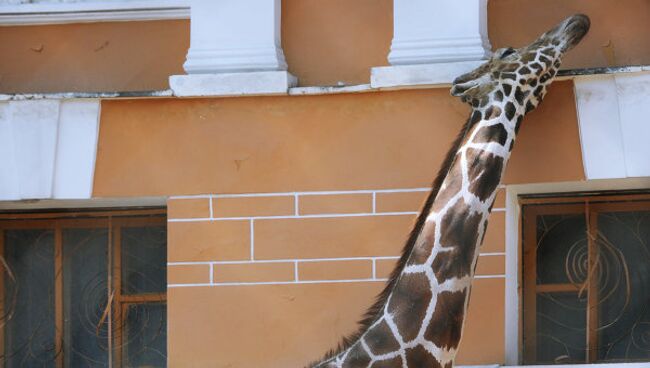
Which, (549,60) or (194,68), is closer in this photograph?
(549,60)

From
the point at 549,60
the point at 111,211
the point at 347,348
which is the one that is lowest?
the point at 347,348

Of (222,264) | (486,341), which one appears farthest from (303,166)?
Result: (486,341)

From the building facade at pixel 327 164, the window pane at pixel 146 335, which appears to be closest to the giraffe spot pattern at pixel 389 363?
the building facade at pixel 327 164

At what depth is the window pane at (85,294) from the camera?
33.7 ft

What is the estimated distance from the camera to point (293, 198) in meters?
9.76

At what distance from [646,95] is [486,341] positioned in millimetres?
1469

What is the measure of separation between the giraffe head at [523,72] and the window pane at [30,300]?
2.59 meters

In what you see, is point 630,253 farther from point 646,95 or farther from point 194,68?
point 194,68

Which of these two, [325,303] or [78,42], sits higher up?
[78,42]

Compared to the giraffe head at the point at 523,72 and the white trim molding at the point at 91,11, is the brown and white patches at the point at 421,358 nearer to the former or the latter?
the giraffe head at the point at 523,72

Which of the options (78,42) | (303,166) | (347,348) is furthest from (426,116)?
(78,42)

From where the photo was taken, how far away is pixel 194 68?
32.4 feet

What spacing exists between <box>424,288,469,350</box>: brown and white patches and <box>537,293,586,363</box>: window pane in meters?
0.90

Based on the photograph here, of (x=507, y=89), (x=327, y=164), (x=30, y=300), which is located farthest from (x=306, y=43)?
(x=30, y=300)
